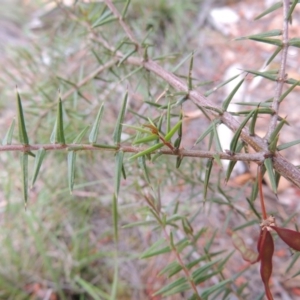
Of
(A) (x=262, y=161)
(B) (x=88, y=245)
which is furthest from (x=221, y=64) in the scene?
(A) (x=262, y=161)

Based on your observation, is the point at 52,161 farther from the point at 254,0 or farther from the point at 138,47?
the point at 254,0

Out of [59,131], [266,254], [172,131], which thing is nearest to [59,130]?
[59,131]

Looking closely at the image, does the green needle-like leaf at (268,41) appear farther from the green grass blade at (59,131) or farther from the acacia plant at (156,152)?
the green grass blade at (59,131)

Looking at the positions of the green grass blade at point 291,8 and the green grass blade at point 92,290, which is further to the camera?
the green grass blade at point 92,290

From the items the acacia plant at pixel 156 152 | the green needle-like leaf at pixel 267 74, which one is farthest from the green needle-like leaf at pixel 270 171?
the green needle-like leaf at pixel 267 74

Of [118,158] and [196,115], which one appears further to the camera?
[196,115]

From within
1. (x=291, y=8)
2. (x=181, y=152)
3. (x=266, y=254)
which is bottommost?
(x=266, y=254)

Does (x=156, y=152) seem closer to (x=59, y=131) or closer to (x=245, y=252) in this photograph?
(x=59, y=131)

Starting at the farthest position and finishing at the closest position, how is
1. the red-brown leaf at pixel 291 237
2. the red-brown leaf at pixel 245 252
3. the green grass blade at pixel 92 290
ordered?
the green grass blade at pixel 92 290
the red-brown leaf at pixel 245 252
the red-brown leaf at pixel 291 237
